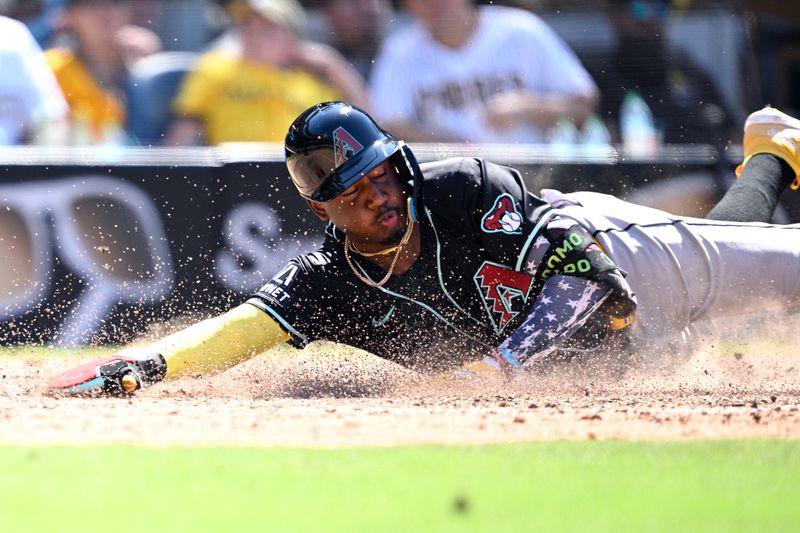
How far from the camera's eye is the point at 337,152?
5.12m

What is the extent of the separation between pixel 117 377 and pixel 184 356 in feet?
1.09

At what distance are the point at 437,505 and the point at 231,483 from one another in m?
0.69

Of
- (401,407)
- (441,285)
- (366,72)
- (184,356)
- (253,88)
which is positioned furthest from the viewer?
(366,72)

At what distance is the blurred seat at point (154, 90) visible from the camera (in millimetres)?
8906

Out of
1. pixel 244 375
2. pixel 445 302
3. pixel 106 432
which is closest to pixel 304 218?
pixel 244 375

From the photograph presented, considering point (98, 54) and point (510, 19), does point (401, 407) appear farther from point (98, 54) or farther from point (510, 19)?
point (98, 54)

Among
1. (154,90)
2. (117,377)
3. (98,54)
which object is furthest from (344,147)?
(98,54)

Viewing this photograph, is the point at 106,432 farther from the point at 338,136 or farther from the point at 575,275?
the point at 575,275

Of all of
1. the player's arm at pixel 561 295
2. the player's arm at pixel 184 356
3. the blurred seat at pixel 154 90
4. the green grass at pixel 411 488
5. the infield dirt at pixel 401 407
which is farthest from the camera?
the blurred seat at pixel 154 90

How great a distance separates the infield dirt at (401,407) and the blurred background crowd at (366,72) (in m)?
2.74

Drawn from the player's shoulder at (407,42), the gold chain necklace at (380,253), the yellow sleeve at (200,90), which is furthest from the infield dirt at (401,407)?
the player's shoulder at (407,42)

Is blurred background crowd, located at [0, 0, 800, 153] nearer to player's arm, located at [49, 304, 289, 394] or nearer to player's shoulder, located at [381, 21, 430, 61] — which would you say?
player's shoulder, located at [381, 21, 430, 61]

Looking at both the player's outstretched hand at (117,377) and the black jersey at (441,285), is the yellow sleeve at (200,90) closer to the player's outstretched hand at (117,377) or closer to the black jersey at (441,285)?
the black jersey at (441,285)

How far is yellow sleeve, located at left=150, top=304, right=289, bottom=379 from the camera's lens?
210 inches
